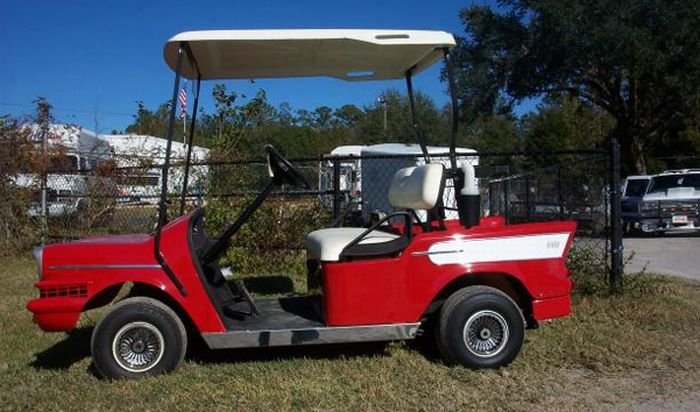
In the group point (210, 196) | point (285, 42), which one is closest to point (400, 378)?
point (285, 42)

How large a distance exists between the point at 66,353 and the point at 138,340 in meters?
1.18

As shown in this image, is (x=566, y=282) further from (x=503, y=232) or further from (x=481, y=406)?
(x=481, y=406)

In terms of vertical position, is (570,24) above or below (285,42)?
above

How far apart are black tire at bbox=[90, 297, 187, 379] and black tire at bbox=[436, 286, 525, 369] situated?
179 centimetres

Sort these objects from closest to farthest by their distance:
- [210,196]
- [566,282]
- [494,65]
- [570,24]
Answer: [566,282] < [210,196] < [570,24] < [494,65]

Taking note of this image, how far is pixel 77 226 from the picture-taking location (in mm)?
10594

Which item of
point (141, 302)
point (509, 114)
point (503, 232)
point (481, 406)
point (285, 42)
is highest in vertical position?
point (509, 114)

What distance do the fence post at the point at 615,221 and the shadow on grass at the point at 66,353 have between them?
496 centimetres

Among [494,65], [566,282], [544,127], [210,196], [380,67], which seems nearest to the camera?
[566,282]

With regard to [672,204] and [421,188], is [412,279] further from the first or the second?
[672,204]

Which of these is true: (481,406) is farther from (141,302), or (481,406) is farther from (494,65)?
(494,65)

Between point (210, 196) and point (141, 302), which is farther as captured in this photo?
point (210, 196)

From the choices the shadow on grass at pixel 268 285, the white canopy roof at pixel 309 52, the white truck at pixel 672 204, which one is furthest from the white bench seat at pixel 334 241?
the white truck at pixel 672 204

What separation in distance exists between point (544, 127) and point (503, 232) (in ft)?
110
